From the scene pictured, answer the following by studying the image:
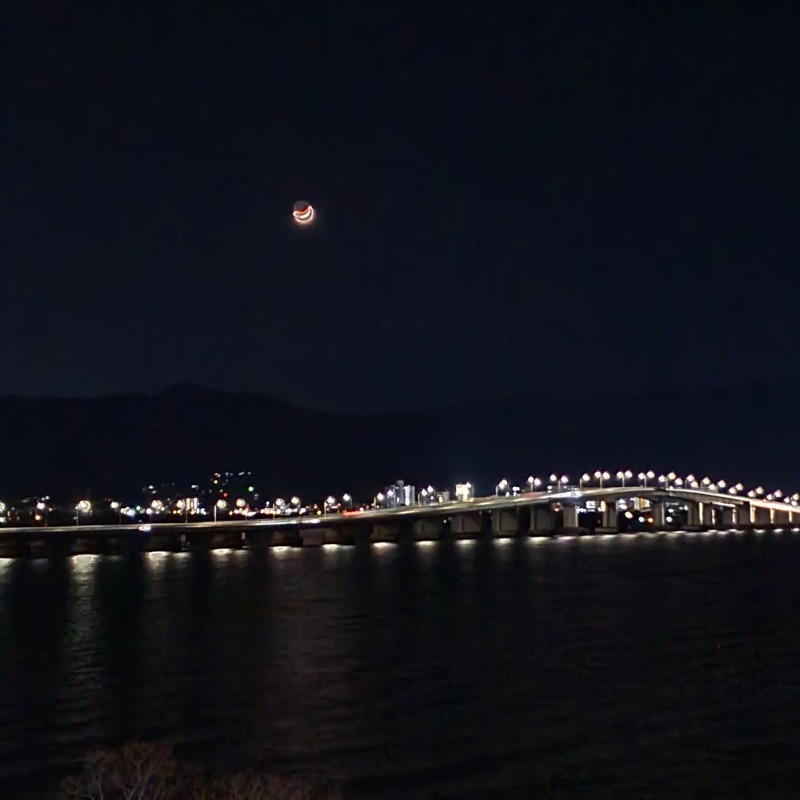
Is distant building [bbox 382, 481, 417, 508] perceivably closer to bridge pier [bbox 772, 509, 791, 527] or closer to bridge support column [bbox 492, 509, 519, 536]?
bridge support column [bbox 492, 509, 519, 536]

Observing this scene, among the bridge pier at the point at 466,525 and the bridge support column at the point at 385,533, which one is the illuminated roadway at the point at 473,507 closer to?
the bridge support column at the point at 385,533

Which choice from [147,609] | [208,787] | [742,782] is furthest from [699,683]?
[147,609]

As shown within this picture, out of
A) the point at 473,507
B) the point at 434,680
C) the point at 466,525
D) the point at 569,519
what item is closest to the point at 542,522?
the point at 569,519

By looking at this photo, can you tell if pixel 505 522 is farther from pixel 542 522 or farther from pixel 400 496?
pixel 400 496

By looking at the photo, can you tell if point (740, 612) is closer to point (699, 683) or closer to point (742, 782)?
point (699, 683)

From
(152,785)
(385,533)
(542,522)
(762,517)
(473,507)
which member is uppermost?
(473,507)
